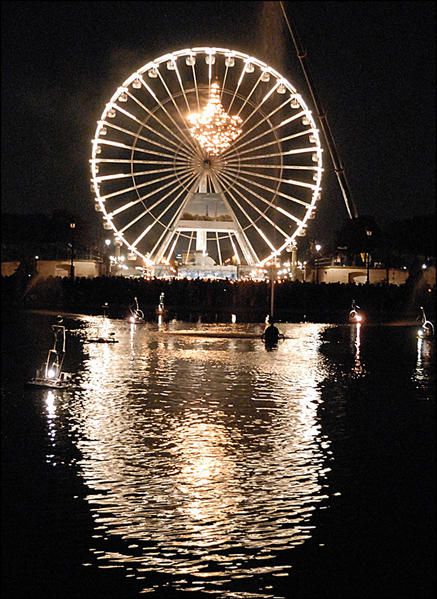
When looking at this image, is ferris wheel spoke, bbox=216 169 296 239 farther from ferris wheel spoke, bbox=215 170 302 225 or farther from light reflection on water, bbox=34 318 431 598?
light reflection on water, bbox=34 318 431 598

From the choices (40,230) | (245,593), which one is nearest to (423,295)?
(245,593)

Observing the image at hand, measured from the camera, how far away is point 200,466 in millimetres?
11039

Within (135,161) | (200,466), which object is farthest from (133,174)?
(200,466)

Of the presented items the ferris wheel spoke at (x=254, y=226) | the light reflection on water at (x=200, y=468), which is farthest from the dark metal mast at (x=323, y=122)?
the light reflection on water at (x=200, y=468)

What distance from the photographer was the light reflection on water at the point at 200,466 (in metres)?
8.12

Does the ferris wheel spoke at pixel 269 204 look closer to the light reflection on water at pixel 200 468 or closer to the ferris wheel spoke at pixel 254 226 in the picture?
the ferris wheel spoke at pixel 254 226

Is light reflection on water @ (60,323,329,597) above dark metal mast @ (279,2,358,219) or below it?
below

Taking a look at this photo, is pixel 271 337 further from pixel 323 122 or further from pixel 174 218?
pixel 323 122

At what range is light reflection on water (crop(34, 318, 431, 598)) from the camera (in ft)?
26.6

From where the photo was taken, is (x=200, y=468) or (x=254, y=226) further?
(x=254, y=226)

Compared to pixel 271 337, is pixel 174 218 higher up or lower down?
higher up

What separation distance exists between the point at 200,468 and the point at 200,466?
9 centimetres

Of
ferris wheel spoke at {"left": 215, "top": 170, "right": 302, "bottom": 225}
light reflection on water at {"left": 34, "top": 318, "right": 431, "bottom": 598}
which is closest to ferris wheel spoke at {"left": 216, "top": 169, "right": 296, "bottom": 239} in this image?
ferris wheel spoke at {"left": 215, "top": 170, "right": 302, "bottom": 225}

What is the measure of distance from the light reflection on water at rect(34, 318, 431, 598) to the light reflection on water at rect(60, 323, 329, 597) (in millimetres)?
15
